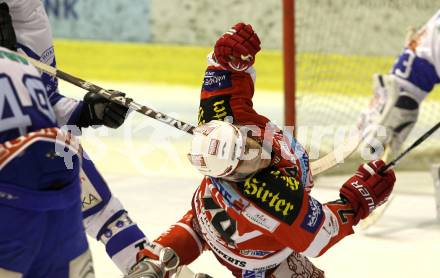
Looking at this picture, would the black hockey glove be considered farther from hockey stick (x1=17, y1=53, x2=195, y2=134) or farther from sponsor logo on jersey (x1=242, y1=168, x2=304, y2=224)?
sponsor logo on jersey (x1=242, y1=168, x2=304, y2=224)

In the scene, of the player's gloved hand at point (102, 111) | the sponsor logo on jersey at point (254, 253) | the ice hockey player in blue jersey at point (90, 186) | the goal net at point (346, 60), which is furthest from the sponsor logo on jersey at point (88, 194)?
the goal net at point (346, 60)

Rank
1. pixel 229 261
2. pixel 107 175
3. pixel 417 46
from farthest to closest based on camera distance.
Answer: pixel 107 175
pixel 417 46
pixel 229 261

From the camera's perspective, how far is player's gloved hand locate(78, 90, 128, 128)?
2.17 m

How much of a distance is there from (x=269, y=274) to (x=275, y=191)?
1.09ft

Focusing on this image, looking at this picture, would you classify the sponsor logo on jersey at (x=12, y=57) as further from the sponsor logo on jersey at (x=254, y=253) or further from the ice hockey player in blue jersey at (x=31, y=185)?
the sponsor logo on jersey at (x=254, y=253)

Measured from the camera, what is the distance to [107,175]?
422cm

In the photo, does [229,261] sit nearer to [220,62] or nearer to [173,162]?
[220,62]

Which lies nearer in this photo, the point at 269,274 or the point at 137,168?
the point at 269,274

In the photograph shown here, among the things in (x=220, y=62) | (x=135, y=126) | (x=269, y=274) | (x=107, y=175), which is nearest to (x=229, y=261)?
(x=269, y=274)

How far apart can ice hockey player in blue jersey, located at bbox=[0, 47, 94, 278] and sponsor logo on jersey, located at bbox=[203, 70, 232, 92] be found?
58 centimetres

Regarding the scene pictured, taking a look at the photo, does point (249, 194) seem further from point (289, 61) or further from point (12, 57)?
point (289, 61)

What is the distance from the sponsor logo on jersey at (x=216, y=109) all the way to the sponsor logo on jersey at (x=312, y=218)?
0.99 ft

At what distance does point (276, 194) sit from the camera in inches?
72.7

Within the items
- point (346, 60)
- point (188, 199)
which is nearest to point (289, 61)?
point (188, 199)
